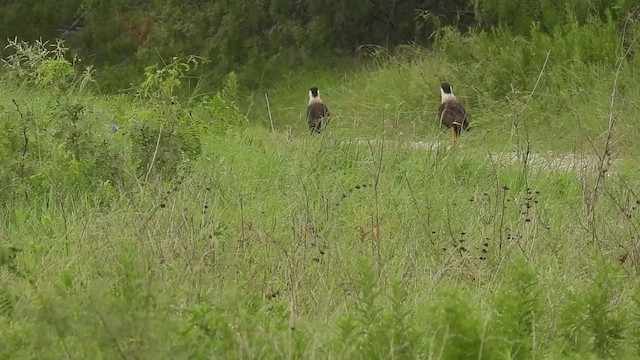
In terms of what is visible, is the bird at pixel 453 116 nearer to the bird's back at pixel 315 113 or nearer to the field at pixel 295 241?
the field at pixel 295 241

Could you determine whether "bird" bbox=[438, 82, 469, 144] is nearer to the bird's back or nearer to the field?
the field

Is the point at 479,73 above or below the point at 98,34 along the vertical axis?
above

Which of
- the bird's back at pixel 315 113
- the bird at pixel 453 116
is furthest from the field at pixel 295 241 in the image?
the bird's back at pixel 315 113

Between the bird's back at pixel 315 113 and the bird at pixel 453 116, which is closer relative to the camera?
the bird at pixel 453 116

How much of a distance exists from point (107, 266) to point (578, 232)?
2257 millimetres

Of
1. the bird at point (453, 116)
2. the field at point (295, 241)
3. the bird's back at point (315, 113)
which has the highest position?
the field at point (295, 241)

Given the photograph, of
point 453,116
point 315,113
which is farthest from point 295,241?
point 315,113

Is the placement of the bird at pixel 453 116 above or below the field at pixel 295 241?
below

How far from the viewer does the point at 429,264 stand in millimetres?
4992

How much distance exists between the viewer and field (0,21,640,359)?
3.53m

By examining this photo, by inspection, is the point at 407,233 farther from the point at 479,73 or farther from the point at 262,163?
the point at 479,73

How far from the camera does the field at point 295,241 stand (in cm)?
353

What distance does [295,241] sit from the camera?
5.08 meters

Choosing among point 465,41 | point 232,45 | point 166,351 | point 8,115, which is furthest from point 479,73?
point 166,351
